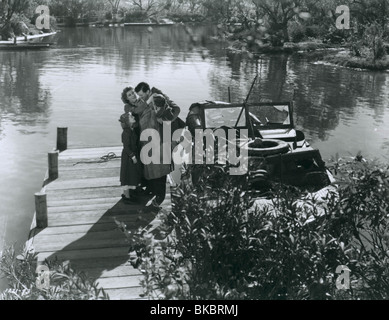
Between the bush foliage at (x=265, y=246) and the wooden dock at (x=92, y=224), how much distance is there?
622 mm

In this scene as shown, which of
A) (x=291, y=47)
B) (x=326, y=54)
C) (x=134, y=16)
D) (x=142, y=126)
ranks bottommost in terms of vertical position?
(x=326, y=54)

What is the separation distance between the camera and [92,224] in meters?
8.36

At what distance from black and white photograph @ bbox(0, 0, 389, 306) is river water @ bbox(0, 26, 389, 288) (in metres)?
0.11

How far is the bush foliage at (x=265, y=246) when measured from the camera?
4535 millimetres

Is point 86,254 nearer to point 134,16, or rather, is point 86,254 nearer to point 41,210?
point 41,210

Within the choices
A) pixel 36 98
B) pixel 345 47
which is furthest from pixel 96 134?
pixel 345 47

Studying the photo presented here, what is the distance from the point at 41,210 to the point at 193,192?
375 centimetres

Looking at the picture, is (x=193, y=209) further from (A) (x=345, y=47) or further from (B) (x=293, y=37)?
(B) (x=293, y=37)

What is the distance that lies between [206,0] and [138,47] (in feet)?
76.6

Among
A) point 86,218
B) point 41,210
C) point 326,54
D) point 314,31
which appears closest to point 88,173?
point 86,218

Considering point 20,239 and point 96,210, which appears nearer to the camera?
point 96,210

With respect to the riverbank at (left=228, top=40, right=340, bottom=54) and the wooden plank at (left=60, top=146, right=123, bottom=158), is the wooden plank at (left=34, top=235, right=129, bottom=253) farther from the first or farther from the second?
the riverbank at (left=228, top=40, right=340, bottom=54)

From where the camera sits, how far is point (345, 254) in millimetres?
4738

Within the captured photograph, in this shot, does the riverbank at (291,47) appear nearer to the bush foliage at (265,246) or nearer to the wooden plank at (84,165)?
the wooden plank at (84,165)
